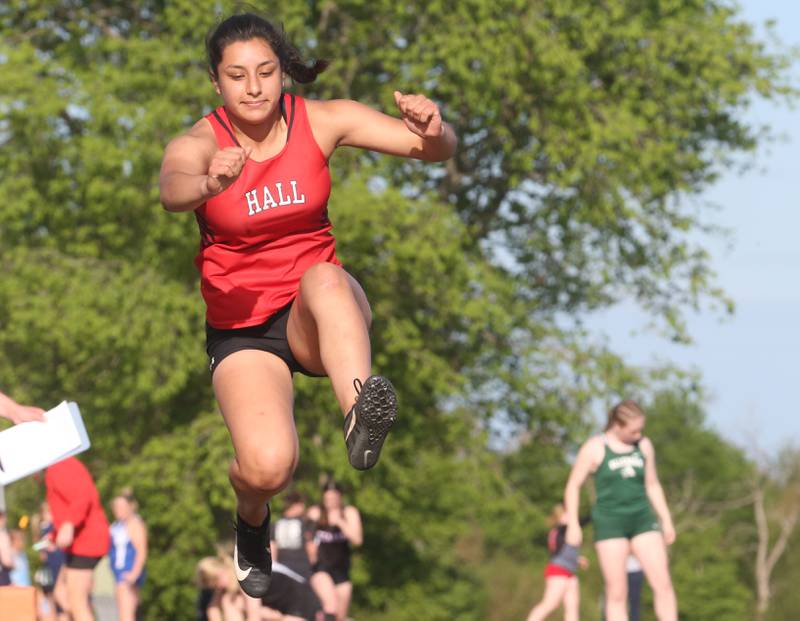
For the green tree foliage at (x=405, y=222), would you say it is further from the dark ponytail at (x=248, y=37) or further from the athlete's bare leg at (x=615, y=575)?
the dark ponytail at (x=248, y=37)

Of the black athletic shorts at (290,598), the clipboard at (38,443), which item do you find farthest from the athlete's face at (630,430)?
the clipboard at (38,443)

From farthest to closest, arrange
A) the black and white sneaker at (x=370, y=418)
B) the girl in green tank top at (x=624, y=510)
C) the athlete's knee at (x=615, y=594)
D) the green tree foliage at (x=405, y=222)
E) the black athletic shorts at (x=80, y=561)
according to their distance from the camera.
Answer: the green tree foliage at (x=405, y=222) < the black athletic shorts at (x=80, y=561) < the girl in green tank top at (x=624, y=510) < the athlete's knee at (x=615, y=594) < the black and white sneaker at (x=370, y=418)

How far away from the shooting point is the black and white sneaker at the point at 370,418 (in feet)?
17.0

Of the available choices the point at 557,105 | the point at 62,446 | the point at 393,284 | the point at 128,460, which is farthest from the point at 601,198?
the point at 62,446

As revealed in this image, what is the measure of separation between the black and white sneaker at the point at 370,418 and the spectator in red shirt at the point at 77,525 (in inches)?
242

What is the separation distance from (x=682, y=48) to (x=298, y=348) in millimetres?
17658

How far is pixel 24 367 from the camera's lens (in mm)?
22562

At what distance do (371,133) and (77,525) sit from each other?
6226mm

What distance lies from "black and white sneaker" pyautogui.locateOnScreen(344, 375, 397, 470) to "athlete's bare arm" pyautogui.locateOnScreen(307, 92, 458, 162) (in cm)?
94

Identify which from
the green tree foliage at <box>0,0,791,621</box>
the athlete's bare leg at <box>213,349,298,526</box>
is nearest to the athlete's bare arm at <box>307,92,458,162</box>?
the athlete's bare leg at <box>213,349,298,526</box>

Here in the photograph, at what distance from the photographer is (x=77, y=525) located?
36.6 ft

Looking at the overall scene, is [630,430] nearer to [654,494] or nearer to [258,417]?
[654,494]

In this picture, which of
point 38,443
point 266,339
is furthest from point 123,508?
point 266,339

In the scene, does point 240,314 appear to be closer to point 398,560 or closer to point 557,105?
point 557,105
